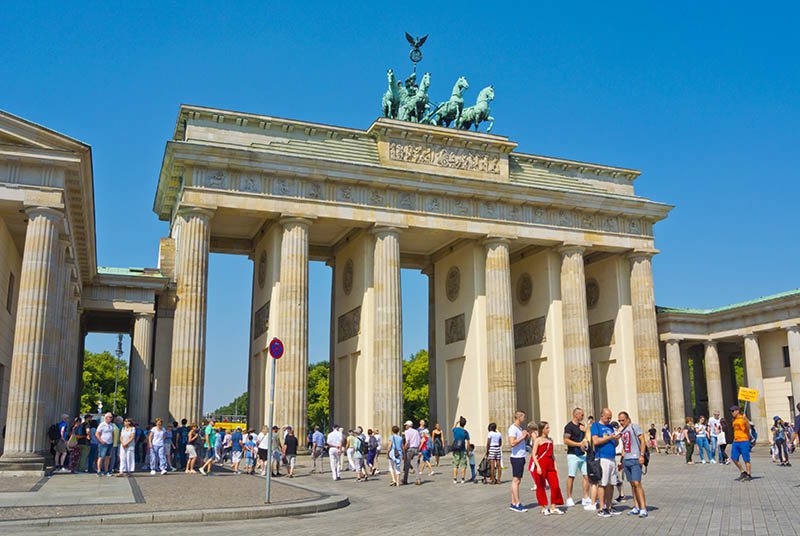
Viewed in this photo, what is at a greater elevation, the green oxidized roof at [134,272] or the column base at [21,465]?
the green oxidized roof at [134,272]

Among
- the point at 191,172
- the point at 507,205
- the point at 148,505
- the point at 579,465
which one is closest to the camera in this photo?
the point at 148,505

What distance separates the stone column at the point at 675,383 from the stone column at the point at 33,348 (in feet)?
118

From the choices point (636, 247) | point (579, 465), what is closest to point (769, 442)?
point (636, 247)

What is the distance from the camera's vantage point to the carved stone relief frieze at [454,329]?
41.5 metres

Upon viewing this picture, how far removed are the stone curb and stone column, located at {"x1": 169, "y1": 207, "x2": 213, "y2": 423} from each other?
729 inches

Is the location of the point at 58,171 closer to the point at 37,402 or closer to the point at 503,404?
the point at 37,402

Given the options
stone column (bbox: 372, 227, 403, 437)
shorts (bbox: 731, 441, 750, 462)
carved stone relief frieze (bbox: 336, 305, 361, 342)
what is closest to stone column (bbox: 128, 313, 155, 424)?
carved stone relief frieze (bbox: 336, 305, 361, 342)

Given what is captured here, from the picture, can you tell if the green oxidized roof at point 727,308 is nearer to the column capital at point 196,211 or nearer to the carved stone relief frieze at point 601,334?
the carved stone relief frieze at point 601,334

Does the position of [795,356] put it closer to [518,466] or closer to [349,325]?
[349,325]

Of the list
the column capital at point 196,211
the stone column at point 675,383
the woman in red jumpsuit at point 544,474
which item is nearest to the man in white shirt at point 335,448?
the woman in red jumpsuit at point 544,474

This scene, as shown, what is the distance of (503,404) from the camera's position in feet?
123

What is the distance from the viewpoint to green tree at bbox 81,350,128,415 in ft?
284

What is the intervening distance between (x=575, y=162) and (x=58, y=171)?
3005 centimetres

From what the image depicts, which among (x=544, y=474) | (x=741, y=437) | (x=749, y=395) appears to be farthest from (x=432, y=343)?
(x=544, y=474)
